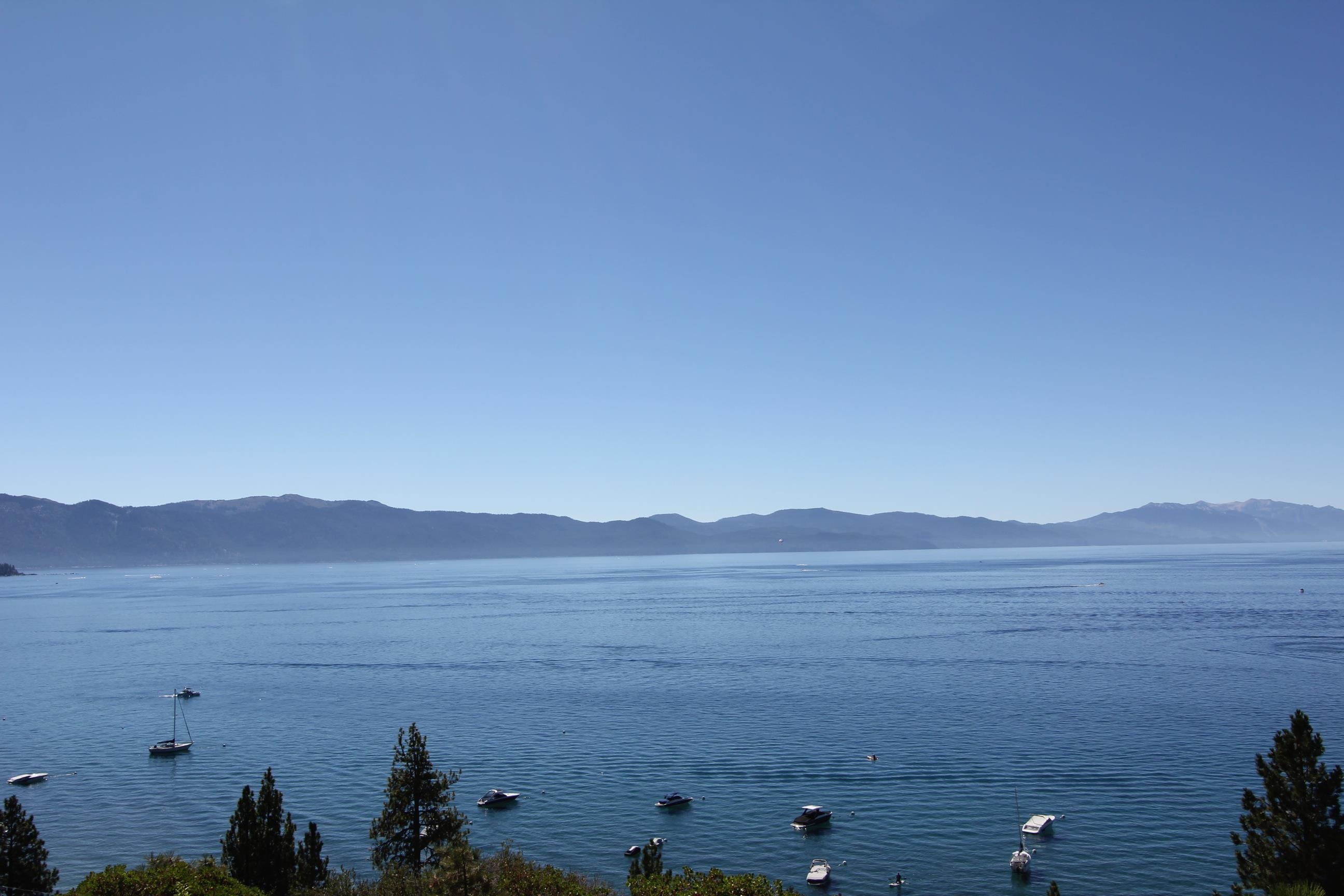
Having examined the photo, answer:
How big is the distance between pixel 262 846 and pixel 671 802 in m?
23.7

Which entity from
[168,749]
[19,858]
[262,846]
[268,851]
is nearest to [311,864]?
[268,851]

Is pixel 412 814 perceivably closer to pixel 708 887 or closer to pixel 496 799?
pixel 496 799

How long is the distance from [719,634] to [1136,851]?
10262cm

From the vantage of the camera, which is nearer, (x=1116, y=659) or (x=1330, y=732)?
(x=1330, y=732)

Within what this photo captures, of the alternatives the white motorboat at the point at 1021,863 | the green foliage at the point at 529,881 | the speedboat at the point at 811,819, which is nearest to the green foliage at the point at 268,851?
the green foliage at the point at 529,881

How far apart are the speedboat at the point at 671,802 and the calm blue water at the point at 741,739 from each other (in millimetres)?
659

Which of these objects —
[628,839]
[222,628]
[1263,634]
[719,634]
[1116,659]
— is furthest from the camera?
[222,628]

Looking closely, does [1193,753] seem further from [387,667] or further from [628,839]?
[387,667]

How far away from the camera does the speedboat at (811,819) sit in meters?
49.4

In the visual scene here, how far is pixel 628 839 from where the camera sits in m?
49.0

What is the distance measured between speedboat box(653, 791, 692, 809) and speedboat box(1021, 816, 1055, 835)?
19709mm

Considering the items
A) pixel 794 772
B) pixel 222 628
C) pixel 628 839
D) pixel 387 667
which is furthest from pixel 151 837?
pixel 222 628

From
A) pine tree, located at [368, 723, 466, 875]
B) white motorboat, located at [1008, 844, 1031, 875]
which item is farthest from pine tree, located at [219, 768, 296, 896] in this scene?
white motorboat, located at [1008, 844, 1031, 875]

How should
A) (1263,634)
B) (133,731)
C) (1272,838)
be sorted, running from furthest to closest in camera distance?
(1263,634)
(133,731)
(1272,838)
